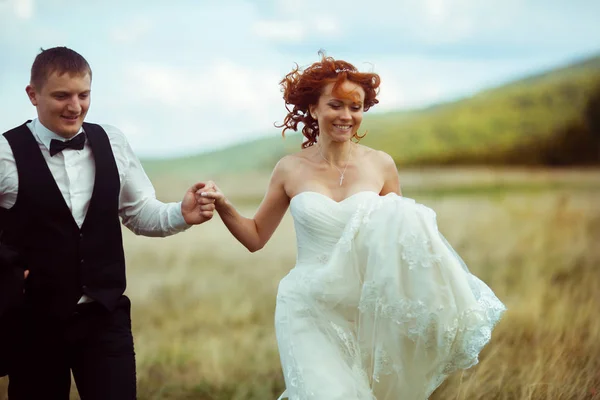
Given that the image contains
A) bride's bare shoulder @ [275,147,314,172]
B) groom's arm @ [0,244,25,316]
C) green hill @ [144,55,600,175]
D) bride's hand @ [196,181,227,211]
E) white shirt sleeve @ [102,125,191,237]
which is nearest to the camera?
groom's arm @ [0,244,25,316]

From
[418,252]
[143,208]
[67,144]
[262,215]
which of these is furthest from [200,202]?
[418,252]

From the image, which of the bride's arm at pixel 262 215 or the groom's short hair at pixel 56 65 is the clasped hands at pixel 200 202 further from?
the groom's short hair at pixel 56 65

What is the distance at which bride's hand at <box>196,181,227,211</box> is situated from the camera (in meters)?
4.15

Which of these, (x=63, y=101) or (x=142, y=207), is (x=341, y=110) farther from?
(x=63, y=101)

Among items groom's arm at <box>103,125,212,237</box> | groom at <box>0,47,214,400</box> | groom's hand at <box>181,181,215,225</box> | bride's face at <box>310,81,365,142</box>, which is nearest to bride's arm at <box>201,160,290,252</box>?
groom's hand at <box>181,181,215,225</box>

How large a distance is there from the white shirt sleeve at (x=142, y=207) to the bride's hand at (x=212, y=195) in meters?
0.12

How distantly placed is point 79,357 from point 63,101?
1093 millimetres

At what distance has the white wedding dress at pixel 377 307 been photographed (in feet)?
11.6

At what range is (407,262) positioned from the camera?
3549 mm

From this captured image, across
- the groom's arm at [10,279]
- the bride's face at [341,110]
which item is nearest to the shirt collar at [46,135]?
the groom's arm at [10,279]

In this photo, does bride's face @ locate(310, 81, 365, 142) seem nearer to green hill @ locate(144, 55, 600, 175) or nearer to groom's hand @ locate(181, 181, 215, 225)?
groom's hand @ locate(181, 181, 215, 225)

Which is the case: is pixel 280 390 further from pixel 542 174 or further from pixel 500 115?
pixel 500 115

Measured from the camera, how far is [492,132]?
15992mm

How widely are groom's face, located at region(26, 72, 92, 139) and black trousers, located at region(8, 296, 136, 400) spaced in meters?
0.77
